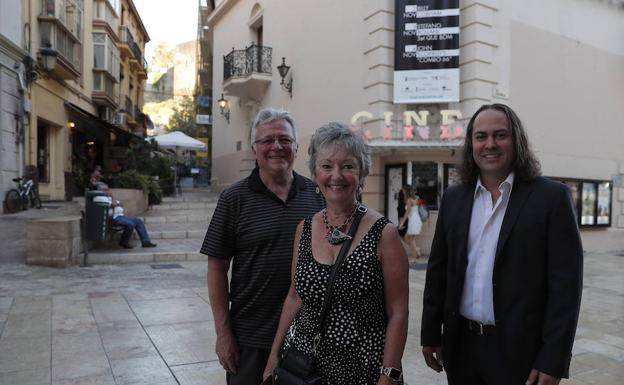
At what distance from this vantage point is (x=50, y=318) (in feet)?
17.0

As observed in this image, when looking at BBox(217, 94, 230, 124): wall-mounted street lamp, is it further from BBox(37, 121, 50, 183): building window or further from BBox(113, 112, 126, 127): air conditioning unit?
BBox(113, 112, 126, 127): air conditioning unit

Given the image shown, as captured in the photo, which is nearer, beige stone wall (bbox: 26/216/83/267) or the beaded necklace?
the beaded necklace

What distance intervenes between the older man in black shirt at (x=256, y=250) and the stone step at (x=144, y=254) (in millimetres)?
6724

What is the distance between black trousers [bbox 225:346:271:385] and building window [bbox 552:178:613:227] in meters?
12.3

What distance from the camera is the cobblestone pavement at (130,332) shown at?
376 centimetres

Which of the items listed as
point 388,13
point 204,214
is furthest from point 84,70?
point 388,13

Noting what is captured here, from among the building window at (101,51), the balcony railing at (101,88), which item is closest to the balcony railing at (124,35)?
the building window at (101,51)

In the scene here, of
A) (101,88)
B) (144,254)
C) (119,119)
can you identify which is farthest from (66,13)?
(144,254)

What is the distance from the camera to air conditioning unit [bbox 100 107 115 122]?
2407 cm

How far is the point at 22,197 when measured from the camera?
1295cm

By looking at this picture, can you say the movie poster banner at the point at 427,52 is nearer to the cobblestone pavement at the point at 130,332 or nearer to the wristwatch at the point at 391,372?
the cobblestone pavement at the point at 130,332

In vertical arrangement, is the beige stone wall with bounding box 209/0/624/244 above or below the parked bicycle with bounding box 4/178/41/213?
above

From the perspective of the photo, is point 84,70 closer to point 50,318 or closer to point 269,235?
point 50,318

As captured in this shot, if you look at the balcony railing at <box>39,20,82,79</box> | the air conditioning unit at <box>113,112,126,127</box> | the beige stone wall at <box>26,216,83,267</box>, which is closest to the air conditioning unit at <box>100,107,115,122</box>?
the air conditioning unit at <box>113,112,126,127</box>
